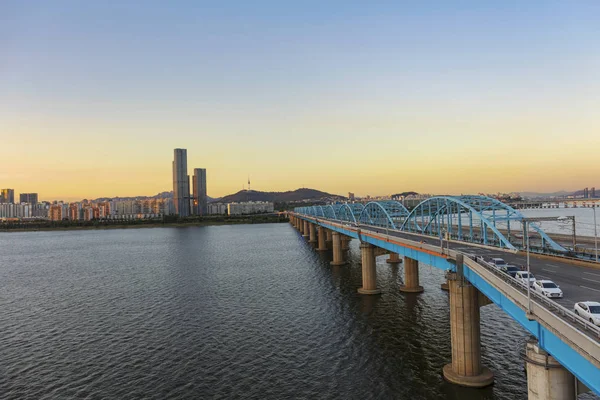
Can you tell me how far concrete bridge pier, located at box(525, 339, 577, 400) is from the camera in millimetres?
19391

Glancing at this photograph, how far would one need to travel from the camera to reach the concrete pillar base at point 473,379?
28.5 m

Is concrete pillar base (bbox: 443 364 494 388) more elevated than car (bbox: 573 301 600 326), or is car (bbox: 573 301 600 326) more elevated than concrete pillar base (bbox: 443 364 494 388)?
car (bbox: 573 301 600 326)

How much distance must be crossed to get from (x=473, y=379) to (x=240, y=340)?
2307 cm

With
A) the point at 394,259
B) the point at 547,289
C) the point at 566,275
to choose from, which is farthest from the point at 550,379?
the point at 394,259

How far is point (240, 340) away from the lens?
135 feet

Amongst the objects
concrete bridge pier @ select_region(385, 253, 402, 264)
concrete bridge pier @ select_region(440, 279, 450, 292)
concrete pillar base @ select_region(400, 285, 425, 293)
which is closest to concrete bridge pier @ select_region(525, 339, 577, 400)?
concrete pillar base @ select_region(400, 285, 425, 293)

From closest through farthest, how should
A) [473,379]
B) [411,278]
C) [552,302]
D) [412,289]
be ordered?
[552,302], [473,379], [412,289], [411,278]

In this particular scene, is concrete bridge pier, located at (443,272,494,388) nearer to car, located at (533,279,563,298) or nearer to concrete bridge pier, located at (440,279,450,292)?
car, located at (533,279,563,298)

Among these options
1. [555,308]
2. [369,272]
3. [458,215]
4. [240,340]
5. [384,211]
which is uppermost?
[384,211]

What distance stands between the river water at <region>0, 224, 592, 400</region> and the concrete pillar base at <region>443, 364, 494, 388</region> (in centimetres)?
Result: 68

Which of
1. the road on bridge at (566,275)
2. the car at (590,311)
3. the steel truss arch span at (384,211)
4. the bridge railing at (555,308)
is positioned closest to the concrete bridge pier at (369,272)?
the steel truss arch span at (384,211)

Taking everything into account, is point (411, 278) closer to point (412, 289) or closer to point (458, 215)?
point (412, 289)

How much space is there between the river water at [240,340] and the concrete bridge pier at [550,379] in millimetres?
8775

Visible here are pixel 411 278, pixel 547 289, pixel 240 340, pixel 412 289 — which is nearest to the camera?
pixel 547 289
